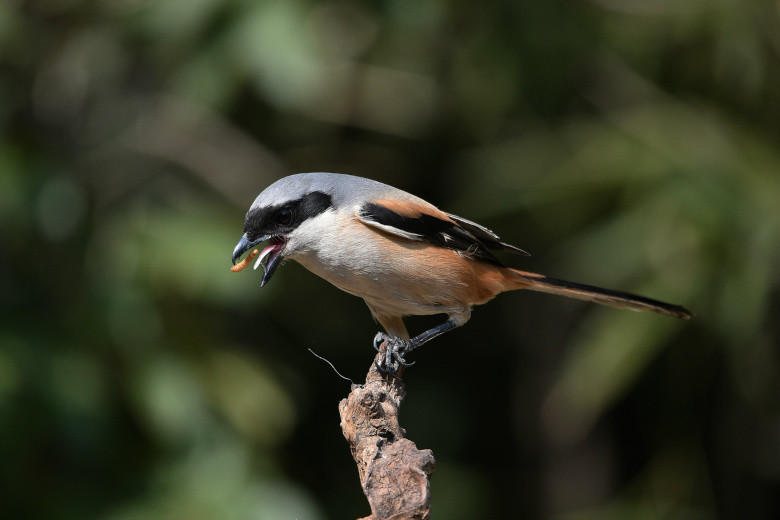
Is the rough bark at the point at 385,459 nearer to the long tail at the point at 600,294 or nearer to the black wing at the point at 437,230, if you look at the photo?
the black wing at the point at 437,230

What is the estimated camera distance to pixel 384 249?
2.58 meters

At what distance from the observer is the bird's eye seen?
252cm

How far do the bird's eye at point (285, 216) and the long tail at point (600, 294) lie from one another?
0.92 metres

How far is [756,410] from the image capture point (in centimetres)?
445

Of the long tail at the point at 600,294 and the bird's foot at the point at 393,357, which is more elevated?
the long tail at the point at 600,294

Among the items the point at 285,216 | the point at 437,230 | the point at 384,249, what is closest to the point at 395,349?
the point at 384,249

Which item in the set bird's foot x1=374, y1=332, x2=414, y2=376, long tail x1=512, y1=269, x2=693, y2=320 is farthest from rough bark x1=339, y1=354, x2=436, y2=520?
long tail x1=512, y1=269, x2=693, y2=320

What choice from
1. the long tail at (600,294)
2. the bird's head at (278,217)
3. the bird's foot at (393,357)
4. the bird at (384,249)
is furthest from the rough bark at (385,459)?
the long tail at (600,294)

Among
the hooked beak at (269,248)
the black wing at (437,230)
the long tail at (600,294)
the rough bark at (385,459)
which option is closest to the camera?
the rough bark at (385,459)

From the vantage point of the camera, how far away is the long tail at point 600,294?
2.77 m

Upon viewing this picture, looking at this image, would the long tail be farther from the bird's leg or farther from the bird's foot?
the bird's foot

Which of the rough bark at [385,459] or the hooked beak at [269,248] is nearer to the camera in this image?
the rough bark at [385,459]

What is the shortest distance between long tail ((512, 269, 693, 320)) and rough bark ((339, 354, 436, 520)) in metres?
0.94

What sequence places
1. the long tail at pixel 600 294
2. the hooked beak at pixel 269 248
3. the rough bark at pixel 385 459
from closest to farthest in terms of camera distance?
the rough bark at pixel 385 459 → the hooked beak at pixel 269 248 → the long tail at pixel 600 294
